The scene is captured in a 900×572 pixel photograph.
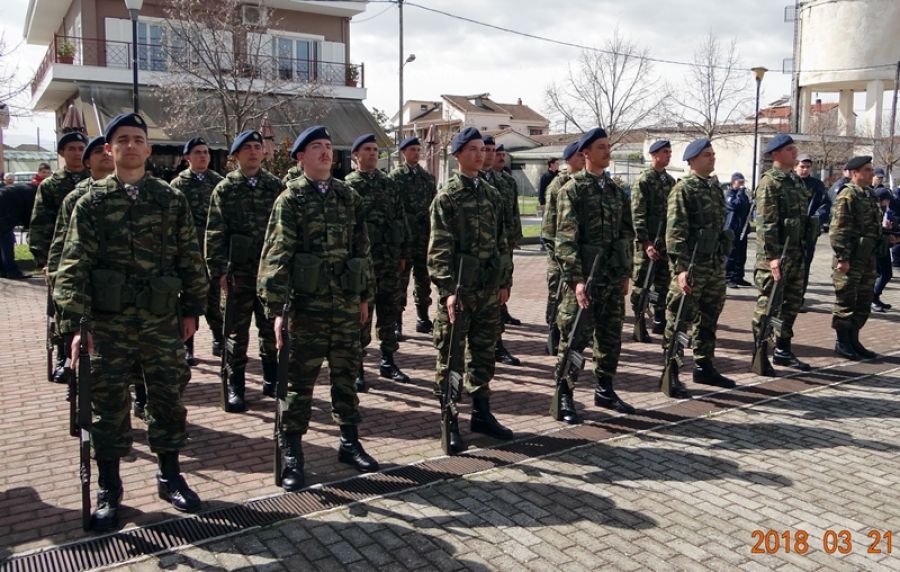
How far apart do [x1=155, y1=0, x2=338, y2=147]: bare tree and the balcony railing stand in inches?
2.3

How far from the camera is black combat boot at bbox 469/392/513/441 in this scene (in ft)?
18.8

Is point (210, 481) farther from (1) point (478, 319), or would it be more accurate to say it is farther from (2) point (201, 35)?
(2) point (201, 35)

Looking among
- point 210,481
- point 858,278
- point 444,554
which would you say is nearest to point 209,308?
point 210,481

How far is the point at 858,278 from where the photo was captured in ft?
27.4

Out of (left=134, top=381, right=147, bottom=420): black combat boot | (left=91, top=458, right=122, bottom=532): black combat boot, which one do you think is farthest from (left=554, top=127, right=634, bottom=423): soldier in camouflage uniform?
(left=134, top=381, right=147, bottom=420): black combat boot

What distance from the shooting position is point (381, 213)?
769cm

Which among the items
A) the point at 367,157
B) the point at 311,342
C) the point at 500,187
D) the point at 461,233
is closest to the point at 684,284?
the point at 461,233

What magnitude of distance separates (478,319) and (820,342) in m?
5.86

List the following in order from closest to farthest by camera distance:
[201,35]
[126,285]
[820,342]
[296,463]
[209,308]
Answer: [126,285]
[296,463]
[209,308]
[820,342]
[201,35]

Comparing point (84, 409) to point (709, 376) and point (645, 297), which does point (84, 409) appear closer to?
point (709, 376)

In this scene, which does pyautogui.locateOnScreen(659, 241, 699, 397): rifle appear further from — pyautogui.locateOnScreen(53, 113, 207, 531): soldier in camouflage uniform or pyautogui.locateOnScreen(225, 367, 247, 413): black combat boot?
pyautogui.locateOnScreen(53, 113, 207, 531): soldier in camouflage uniform

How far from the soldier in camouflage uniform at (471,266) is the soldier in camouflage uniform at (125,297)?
1838 millimetres

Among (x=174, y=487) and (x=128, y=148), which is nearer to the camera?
(x=128, y=148)

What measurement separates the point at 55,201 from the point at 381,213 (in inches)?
123
